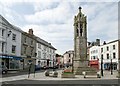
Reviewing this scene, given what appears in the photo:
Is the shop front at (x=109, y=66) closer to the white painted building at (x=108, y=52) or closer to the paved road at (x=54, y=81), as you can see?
the white painted building at (x=108, y=52)

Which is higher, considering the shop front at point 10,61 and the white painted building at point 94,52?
the white painted building at point 94,52

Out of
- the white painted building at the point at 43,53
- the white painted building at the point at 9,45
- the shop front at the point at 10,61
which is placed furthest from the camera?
the white painted building at the point at 43,53

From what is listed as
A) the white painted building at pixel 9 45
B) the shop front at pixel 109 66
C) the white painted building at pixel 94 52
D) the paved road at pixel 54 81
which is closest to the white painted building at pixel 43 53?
the white painted building at pixel 9 45

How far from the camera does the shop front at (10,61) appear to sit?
45731 mm

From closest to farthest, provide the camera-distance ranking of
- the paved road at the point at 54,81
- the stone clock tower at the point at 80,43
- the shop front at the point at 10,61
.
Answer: the paved road at the point at 54,81 < the stone clock tower at the point at 80,43 < the shop front at the point at 10,61

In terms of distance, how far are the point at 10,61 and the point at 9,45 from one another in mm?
3587

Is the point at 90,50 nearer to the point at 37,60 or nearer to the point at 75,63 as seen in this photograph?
the point at 37,60

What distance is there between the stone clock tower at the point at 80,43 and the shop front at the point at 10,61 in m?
17.6

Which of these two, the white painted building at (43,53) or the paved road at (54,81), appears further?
the white painted building at (43,53)

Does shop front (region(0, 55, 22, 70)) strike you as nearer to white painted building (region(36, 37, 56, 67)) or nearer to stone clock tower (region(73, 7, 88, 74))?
white painted building (region(36, 37, 56, 67))

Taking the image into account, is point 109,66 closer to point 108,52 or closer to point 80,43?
point 108,52

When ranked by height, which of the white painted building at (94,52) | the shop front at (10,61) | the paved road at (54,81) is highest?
the white painted building at (94,52)

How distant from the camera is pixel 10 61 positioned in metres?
48.4

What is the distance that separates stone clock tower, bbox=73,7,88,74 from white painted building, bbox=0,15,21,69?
15351 mm
